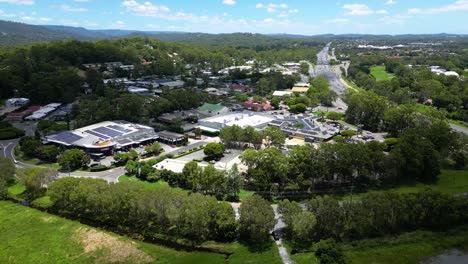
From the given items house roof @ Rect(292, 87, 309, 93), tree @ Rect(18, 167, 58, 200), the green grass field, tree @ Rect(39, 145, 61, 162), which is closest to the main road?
tree @ Rect(39, 145, 61, 162)

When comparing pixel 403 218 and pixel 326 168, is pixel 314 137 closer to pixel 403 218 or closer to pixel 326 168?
pixel 326 168

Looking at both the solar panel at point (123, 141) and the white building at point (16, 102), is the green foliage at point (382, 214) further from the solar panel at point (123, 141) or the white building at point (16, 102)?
the white building at point (16, 102)

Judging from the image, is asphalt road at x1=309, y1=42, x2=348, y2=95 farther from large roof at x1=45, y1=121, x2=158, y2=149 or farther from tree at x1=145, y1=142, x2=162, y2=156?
tree at x1=145, y1=142, x2=162, y2=156

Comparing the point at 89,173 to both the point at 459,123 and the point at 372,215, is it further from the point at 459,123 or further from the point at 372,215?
the point at 459,123

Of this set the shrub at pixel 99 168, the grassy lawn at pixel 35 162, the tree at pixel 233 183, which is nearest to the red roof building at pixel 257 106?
the shrub at pixel 99 168

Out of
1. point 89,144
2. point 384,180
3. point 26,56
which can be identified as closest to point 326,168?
point 384,180

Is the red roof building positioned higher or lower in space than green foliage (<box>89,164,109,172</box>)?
higher
